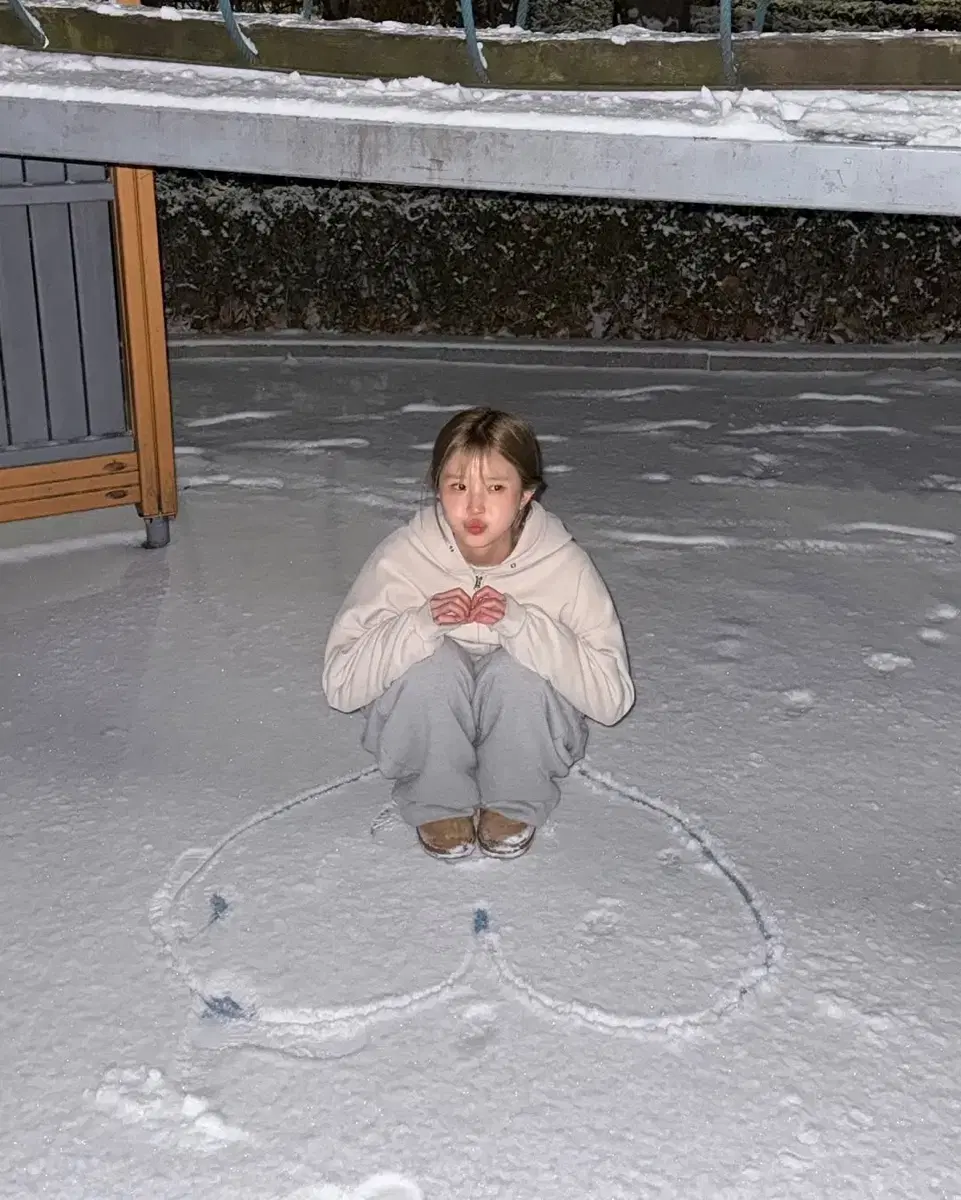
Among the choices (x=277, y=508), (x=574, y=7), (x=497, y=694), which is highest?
(x=574, y=7)

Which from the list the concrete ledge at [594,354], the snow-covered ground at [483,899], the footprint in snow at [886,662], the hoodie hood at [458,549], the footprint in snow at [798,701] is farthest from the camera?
the concrete ledge at [594,354]

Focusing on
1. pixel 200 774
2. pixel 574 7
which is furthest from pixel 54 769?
pixel 574 7

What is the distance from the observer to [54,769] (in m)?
2.76

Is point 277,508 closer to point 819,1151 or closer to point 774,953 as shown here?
point 774,953

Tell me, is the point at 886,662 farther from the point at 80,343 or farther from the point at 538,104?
the point at 80,343

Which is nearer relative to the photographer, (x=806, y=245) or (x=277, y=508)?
(x=277, y=508)

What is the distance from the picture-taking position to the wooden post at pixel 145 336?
340cm

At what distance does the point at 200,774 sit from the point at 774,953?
45.1 inches

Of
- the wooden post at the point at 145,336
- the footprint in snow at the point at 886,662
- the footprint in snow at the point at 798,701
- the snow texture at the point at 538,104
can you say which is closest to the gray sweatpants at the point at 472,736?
the footprint in snow at the point at 798,701

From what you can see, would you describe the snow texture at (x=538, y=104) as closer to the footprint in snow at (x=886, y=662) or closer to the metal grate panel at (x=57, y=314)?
the metal grate panel at (x=57, y=314)

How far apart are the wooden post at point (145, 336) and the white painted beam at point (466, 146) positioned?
996mm

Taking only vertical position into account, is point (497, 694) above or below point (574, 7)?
below

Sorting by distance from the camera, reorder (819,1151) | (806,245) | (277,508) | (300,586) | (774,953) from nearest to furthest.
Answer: (819,1151) < (774,953) < (300,586) < (277,508) < (806,245)

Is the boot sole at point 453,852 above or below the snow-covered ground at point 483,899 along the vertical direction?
above
